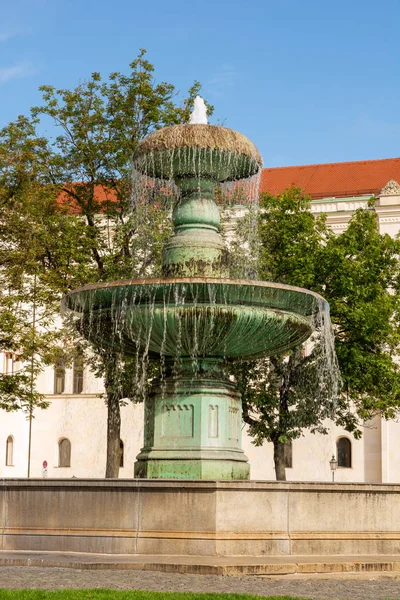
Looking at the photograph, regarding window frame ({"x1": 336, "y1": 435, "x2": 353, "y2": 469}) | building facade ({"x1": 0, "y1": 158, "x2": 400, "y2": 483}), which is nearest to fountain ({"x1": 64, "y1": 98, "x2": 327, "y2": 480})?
building facade ({"x1": 0, "y1": 158, "x2": 400, "y2": 483})

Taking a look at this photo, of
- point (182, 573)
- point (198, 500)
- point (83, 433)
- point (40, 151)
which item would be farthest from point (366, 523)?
point (83, 433)

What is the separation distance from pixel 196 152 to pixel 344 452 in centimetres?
3462

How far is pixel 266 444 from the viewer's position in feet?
151

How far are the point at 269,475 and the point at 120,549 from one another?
36590mm

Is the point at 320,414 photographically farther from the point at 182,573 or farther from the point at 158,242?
the point at 182,573

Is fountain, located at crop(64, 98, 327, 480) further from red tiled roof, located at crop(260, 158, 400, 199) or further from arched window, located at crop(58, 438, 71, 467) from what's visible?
arched window, located at crop(58, 438, 71, 467)

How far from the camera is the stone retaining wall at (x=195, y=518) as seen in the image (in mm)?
10602

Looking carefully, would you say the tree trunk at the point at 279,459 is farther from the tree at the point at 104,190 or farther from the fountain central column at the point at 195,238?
the fountain central column at the point at 195,238

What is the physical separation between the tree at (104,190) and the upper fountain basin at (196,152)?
40.0ft

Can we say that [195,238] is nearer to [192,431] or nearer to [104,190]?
A: [192,431]

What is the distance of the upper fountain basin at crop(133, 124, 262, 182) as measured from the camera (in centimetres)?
1319

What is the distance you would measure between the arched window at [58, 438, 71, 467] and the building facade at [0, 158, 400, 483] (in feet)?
0.17

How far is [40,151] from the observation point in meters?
29.1

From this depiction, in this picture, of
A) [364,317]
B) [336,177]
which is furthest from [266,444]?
[364,317]
